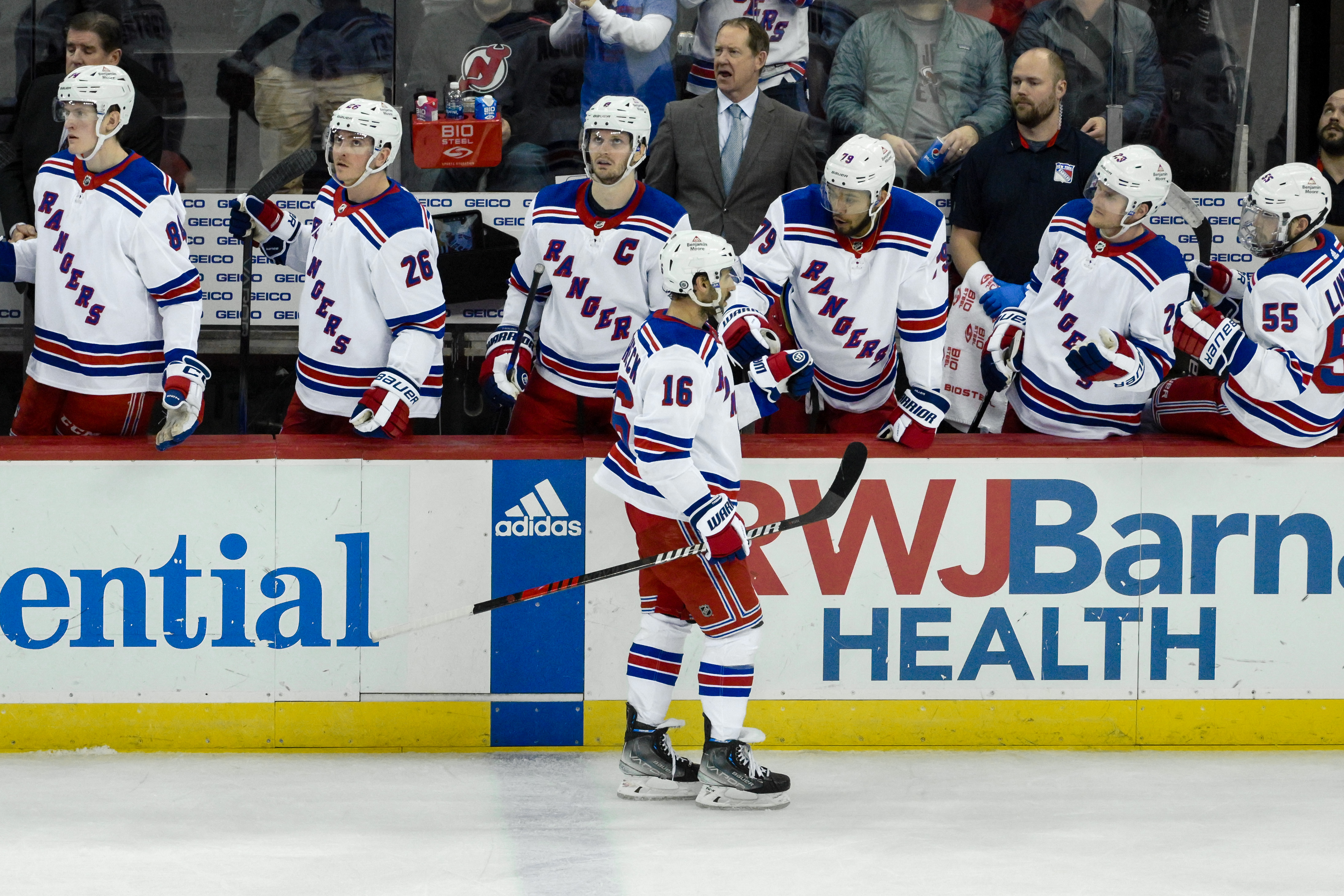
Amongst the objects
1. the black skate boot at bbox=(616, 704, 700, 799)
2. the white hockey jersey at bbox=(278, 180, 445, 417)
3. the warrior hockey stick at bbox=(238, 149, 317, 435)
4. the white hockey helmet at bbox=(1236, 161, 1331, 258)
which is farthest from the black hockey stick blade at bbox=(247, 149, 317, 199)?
the white hockey helmet at bbox=(1236, 161, 1331, 258)

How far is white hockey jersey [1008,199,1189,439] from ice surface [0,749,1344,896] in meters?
1.00

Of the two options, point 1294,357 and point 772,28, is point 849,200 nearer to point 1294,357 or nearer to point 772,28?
point 1294,357

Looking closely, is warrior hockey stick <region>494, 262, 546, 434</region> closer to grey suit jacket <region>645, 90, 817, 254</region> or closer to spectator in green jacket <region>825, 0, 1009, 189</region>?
grey suit jacket <region>645, 90, 817, 254</region>

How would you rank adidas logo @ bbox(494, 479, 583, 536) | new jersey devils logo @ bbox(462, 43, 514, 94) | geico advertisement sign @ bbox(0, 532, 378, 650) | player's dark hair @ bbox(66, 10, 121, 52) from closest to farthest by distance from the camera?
geico advertisement sign @ bbox(0, 532, 378, 650), adidas logo @ bbox(494, 479, 583, 536), player's dark hair @ bbox(66, 10, 121, 52), new jersey devils logo @ bbox(462, 43, 514, 94)

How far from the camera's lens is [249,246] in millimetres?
4891

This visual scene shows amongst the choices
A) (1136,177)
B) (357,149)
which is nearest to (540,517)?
(357,149)

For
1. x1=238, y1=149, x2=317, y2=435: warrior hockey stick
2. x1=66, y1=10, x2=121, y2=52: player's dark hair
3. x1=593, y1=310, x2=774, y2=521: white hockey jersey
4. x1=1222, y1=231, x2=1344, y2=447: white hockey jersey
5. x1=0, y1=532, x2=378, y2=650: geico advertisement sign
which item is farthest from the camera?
x1=66, y1=10, x2=121, y2=52: player's dark hair

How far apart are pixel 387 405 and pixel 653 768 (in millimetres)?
1189

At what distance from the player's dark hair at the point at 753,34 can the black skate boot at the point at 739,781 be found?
2.53 meters

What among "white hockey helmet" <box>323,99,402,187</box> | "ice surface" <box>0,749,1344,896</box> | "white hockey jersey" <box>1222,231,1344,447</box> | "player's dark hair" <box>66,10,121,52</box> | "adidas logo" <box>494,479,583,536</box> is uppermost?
"player's dark hair" <box>66,10,121,52</box>

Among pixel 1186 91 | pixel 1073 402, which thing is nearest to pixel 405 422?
pixel 1073 402

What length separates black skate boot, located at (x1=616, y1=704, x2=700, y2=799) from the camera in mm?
3896

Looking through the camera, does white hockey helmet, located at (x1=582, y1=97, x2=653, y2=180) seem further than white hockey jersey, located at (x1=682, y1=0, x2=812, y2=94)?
No

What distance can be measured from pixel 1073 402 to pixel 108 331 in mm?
2777
